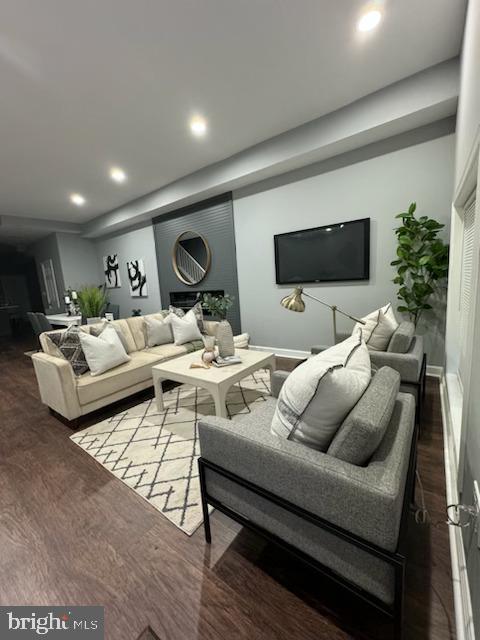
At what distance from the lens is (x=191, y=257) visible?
16.2ft

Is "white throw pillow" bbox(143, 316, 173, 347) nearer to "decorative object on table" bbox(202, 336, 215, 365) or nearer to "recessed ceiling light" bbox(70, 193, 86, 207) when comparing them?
"decorative object on table" bbox(202, 336, 215, 365)

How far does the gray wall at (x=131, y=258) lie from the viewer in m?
5.62

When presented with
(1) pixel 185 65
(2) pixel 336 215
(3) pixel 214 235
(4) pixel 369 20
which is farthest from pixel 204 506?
(3) pixel 214 235

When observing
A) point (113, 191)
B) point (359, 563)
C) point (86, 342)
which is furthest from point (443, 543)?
point (113, 191)

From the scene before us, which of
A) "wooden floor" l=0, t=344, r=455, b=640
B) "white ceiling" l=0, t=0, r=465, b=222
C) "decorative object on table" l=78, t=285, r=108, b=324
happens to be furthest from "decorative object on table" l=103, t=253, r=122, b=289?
"wooden floor" l=0, t=344, r=455, b=640

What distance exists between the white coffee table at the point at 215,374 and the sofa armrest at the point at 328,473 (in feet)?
2.87

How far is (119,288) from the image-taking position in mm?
6480

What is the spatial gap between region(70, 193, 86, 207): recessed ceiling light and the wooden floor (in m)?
4.60

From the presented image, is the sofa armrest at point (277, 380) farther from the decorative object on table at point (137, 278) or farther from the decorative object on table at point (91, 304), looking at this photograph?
the decorative object on table at point (137, 278)

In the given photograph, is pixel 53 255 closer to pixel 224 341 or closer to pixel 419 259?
pixel 224 341

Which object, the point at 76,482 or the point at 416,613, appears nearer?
the point at 416,613

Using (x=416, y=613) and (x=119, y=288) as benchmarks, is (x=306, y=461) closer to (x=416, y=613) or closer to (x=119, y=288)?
(x=416, y=613)

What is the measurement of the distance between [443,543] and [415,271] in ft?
7.79

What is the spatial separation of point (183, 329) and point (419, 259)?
109 inches
